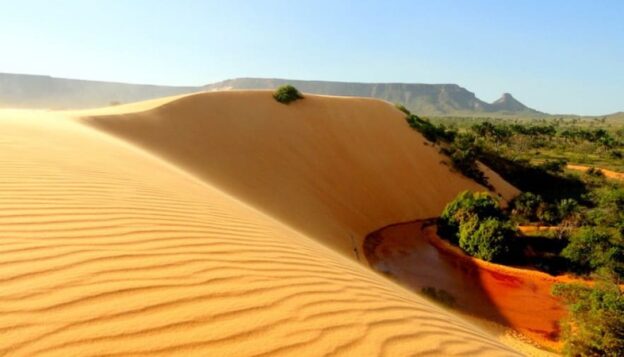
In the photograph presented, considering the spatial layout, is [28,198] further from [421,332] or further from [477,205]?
[477,205]

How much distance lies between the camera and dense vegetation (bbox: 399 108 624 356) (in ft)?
22.2

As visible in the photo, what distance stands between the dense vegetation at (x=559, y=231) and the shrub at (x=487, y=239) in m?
0.02

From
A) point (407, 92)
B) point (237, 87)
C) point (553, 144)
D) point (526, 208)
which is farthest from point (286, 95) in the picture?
point (407, 92)

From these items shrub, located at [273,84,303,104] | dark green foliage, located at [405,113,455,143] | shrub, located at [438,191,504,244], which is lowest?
shrub, located at [438,191,504,244]

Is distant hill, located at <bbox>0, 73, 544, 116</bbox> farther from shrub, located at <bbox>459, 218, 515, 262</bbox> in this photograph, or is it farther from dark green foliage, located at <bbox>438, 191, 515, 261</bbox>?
shrub, located at <bbox>459, 218, 515, 262</bbox>

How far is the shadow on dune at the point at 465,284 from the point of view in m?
8.46

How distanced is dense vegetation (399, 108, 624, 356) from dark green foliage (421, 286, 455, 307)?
209 centimetres

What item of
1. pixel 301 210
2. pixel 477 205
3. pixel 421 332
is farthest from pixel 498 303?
pixel 421 332

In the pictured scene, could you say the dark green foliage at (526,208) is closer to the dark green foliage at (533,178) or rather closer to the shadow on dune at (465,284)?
the dark green foliage at (533,178)

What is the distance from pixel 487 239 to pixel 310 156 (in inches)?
307

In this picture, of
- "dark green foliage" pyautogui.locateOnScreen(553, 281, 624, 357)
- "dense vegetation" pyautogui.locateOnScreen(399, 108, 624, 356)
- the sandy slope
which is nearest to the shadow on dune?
"dense vegetation" pyautogui.locateOnScreen(399, 108, 624, 356)

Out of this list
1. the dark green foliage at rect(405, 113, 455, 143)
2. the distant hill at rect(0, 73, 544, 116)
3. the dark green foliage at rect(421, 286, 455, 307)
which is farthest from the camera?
the distant hill at rect(0, 73, 544, 116)

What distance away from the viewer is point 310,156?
55.9ft

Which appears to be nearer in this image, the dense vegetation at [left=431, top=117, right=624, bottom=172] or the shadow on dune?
the shadow on dune
